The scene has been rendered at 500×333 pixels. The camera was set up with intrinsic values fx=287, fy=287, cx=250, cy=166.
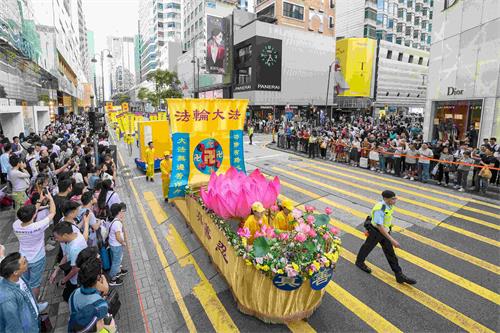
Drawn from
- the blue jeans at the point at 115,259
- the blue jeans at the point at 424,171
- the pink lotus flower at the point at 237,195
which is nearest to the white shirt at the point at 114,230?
the blue jeans at the point at 115,259

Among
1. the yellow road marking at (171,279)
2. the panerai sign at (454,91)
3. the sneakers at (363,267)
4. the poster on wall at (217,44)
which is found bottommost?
the yellow road marking at (171,279)

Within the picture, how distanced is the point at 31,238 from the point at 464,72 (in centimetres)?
2121

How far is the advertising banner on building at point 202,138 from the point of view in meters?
9.38

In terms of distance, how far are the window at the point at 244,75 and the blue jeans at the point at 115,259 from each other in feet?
135

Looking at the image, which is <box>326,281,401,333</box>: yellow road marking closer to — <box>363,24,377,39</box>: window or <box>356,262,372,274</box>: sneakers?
<box>356,262,372,274</box>: sneakers

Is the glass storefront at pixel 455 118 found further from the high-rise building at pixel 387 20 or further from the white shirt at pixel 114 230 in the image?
the high-rise building at pixel 387 20

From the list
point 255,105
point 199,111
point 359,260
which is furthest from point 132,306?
point 255,105

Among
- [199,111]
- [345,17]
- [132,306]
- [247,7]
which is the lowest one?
[132,306]

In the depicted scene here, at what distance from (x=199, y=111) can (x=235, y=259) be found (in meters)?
5.99

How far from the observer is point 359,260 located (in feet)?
20.1

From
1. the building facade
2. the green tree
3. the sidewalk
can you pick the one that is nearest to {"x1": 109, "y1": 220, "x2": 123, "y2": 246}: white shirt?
the sidewalk

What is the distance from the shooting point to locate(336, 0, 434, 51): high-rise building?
61.1m

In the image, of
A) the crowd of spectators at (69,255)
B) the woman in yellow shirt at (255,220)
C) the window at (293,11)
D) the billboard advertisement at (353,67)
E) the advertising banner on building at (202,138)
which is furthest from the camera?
the billboard advertisement at (353,67)

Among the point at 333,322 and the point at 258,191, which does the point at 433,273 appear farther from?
the point at 258,191
